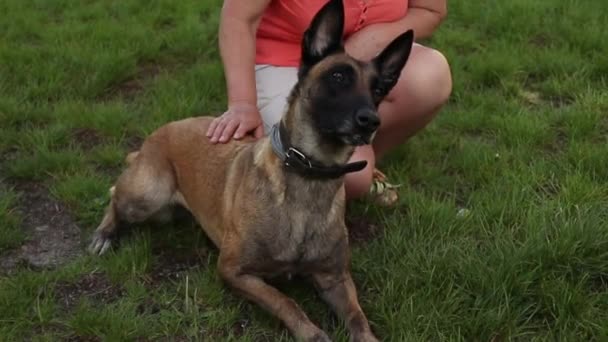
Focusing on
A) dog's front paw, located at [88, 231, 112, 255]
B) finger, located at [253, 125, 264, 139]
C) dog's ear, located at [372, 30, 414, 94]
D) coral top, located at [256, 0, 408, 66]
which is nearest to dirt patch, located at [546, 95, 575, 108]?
coral top, located at [256, 0, 408, 66]

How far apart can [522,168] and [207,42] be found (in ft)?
8.87

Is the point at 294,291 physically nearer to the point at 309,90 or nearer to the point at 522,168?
the point at 309,90

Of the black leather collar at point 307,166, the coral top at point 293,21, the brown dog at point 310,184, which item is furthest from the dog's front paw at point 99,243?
the coral top at point 293,21

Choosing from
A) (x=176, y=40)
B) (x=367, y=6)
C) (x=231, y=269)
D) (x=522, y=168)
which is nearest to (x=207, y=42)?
(x=176, y=40)

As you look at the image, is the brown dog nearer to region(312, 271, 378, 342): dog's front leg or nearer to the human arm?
region(312, 271, 378, 342): dog's front leg

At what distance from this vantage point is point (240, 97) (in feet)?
12.4

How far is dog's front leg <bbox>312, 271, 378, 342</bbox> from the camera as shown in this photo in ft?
10.0

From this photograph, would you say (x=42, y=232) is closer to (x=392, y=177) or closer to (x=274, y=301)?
(x=274, y=301)

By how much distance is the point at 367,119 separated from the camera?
2.84 m

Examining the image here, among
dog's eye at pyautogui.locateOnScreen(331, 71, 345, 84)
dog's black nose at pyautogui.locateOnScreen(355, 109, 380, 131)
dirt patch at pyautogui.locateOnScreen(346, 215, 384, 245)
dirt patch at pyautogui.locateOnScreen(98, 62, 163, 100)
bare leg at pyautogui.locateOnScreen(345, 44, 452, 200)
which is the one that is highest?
dog's eye at pyautogui.locateOnScreen(331, 71, 345, 84)

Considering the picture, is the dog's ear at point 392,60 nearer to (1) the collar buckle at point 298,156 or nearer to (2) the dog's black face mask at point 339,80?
(2) the dog's black face mask at point 339,80

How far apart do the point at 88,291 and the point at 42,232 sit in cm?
63

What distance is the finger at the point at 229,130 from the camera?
3.71 meters

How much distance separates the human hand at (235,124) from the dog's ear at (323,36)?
0.68 m
